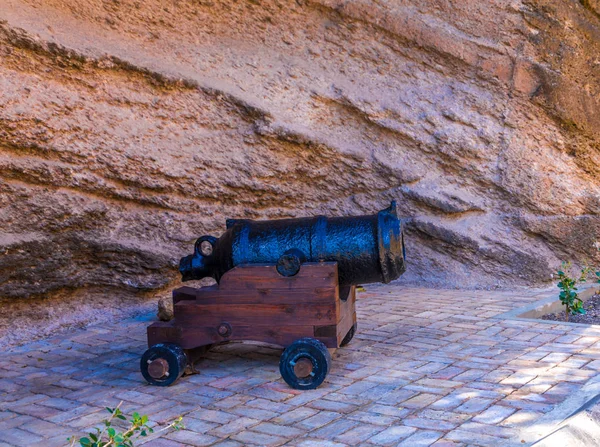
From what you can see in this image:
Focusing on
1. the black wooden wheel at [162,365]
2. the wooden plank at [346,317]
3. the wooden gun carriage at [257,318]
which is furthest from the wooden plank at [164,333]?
the wooden plank at [346,317]

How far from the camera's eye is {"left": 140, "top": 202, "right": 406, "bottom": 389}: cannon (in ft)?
13.3

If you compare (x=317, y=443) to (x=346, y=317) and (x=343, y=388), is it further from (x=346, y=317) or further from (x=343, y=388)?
(x=346, y=317)

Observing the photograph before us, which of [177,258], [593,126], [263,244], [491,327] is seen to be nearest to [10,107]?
[177,258]

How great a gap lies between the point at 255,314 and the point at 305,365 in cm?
49

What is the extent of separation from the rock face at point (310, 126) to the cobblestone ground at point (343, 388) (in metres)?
1.24

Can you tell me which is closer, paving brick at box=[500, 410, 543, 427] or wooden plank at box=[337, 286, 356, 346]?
paving brick at box=[500, 410, 543, 427]

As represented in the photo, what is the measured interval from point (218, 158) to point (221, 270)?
258cm

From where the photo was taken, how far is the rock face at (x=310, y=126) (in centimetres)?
583

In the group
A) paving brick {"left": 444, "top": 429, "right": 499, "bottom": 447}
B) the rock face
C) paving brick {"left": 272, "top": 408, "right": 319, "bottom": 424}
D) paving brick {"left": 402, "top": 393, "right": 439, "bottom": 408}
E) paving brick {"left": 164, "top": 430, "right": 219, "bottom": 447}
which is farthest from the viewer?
the rock face

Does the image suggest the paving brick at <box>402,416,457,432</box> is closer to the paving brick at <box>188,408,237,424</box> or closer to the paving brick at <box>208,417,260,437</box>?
the paving brick at <box>208,417,260,437</box>

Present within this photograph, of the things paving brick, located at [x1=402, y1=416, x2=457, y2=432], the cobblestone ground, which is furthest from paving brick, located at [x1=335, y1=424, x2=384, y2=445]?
paving brick, located at [x1=402, y1=416, x2=457, y2=432]

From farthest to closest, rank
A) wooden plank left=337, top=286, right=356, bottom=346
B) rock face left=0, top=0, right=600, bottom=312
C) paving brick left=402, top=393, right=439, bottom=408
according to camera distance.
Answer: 1. rock face left=0, top=0, right=600, bottom=312
2. wooden plank left=337, top=286, right=356, bottom=346
3. paving brick left=402, top=393, right=439, bottom=408

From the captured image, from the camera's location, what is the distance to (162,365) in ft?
13.0

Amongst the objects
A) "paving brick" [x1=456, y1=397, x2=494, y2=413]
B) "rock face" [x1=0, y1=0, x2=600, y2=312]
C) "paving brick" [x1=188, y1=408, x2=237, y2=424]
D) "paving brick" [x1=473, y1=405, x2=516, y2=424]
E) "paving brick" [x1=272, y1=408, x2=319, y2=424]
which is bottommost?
"paving brick" [x1=473, y1=405, x2=516, y2=424]
